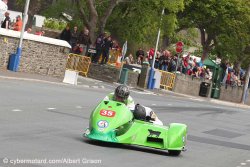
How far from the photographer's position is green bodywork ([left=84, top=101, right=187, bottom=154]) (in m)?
14.8

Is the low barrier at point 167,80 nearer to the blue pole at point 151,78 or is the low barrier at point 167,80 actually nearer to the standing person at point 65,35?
the blue pole at point 151,78

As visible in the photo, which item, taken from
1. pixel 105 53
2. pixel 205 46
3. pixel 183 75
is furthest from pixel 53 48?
pixel 205 46

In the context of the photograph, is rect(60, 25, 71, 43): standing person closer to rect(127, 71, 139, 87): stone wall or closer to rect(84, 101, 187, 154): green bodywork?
rect(127, 71, 139, 87): stone wall

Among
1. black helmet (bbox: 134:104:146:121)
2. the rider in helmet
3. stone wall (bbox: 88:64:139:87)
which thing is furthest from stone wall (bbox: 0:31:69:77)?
black helmet (bbox: 134:104:146:121)

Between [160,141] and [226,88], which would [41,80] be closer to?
[160,141]

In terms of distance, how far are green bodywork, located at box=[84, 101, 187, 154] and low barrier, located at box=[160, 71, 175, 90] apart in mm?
35762

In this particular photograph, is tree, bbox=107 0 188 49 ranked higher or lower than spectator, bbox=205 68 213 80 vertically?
higher

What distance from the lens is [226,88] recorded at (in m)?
64.6

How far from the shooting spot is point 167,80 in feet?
173

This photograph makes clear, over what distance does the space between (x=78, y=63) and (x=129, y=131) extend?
2921 cm

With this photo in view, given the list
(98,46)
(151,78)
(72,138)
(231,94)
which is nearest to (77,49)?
(98,46)

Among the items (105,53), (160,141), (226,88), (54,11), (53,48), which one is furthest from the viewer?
(226,88)

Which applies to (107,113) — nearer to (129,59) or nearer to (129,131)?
(129,131)

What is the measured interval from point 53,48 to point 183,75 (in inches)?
747
